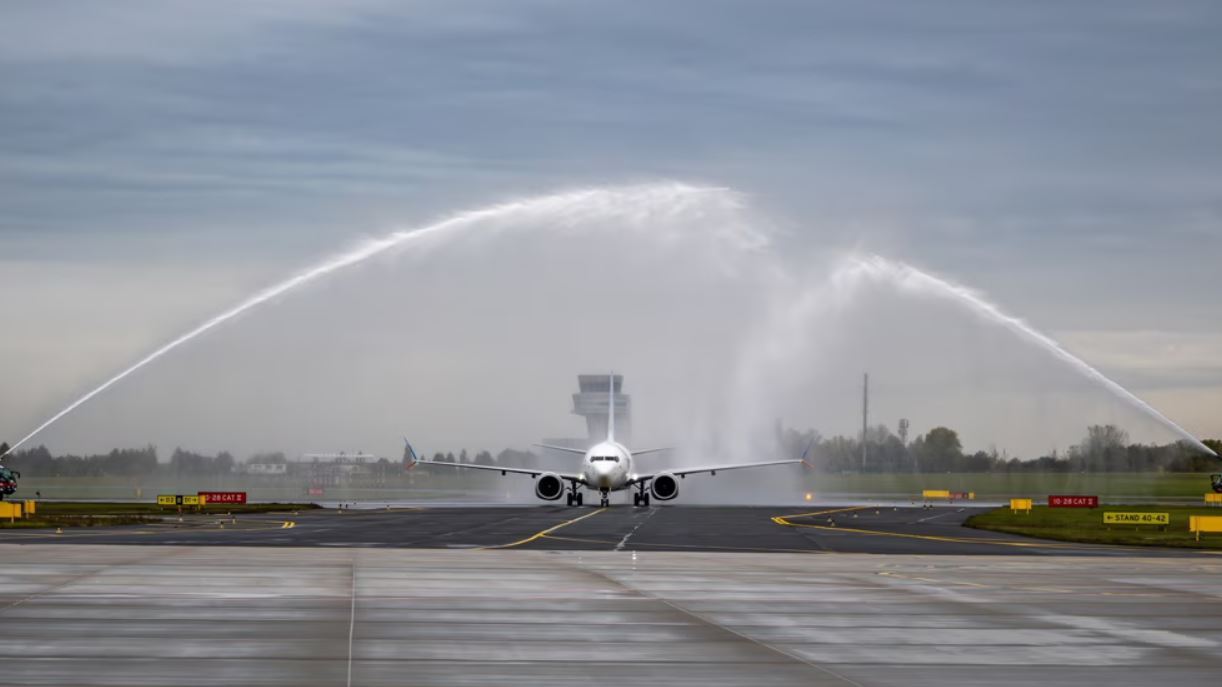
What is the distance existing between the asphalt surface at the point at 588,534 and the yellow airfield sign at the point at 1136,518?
7500 millimetres

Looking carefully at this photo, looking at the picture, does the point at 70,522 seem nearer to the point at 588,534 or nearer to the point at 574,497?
the point at 588,534

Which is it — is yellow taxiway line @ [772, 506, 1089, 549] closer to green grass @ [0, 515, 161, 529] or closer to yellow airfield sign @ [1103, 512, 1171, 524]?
yellow airfield sign @ [1103, 512, 1171, 524]

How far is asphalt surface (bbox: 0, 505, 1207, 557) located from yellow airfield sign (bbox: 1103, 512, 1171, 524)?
7500mm

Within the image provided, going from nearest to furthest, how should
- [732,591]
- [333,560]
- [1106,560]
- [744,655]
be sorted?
[744,655], [732,591], [333,560], [1106,560]

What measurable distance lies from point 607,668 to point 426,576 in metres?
15.3

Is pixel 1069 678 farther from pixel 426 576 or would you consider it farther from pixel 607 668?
pixel 426 576

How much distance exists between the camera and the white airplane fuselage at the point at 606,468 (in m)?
96.7

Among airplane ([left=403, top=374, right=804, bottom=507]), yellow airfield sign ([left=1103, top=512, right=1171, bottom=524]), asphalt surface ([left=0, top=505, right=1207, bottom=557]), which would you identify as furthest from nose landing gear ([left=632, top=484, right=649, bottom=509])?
yellow airfield sign ([left=1103, top=512, right=1171, bottom=524])

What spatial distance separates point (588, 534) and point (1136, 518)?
28889mm

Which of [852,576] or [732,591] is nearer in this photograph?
[732,591]

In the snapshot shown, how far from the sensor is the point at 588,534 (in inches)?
2287

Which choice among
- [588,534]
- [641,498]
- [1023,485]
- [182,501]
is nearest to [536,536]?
[588,534]

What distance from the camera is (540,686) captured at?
17281mm

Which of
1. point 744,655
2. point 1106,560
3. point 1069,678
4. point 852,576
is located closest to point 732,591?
point 852,576
